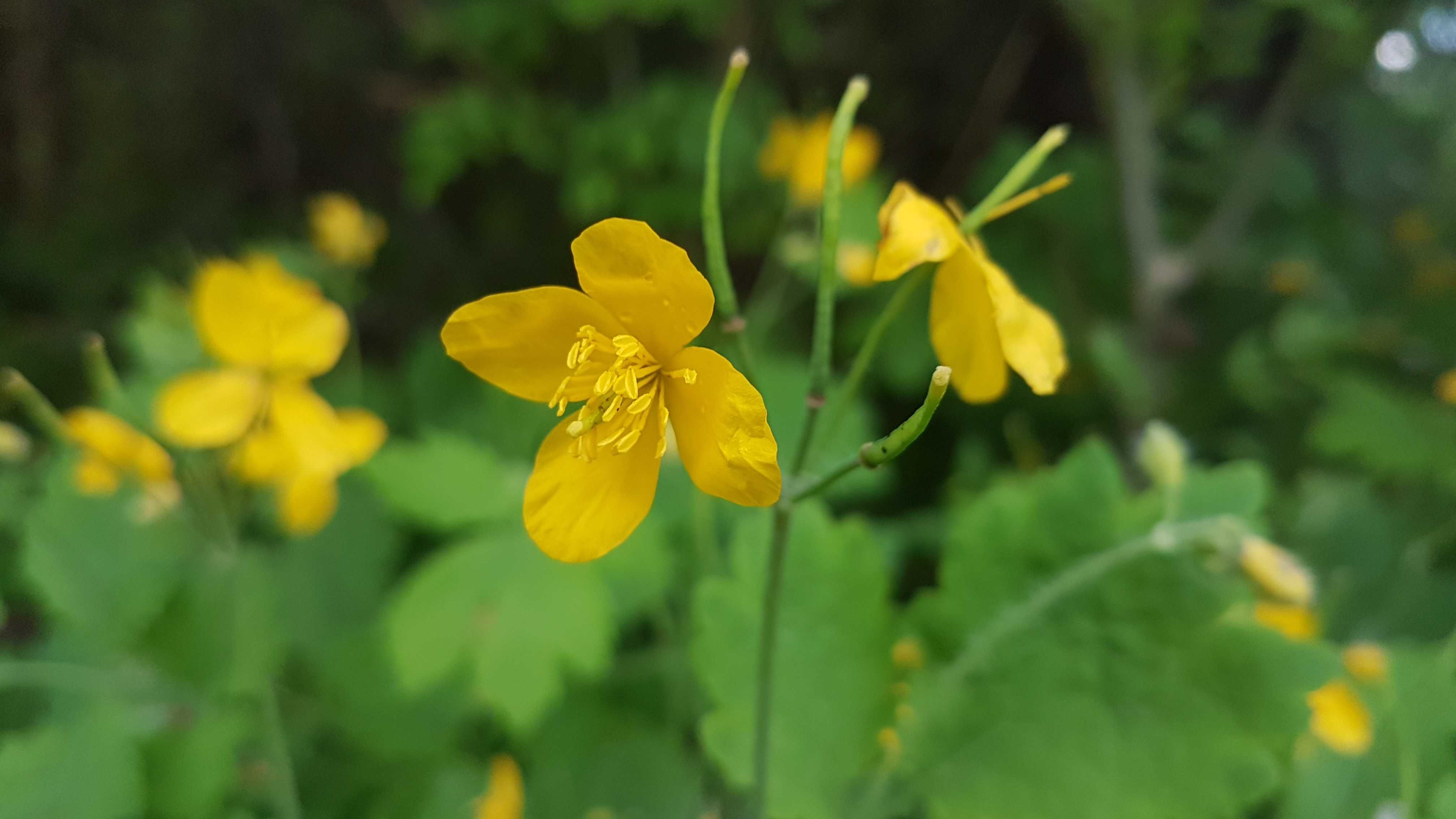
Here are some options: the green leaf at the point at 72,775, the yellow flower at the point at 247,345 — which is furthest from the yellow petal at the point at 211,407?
the green leaf at the point at 72,775

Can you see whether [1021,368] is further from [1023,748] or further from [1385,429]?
[1385,429]

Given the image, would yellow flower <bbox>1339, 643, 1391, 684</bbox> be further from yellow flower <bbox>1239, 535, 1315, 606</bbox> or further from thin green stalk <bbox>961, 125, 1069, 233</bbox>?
thin green stalk <bbox>961, 125, 1069, 233</bbox>

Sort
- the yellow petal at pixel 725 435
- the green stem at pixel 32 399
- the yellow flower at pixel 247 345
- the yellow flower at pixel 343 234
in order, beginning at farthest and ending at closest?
the yellow flower at pixel 343 234, the yellow flower at pixel 247 345, the green stem at pixel 32 399, the yellow petal at pixel 725 435

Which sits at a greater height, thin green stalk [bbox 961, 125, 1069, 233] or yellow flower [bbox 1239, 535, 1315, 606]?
thin green stalk [bbox 961, 125, 1069, 233]

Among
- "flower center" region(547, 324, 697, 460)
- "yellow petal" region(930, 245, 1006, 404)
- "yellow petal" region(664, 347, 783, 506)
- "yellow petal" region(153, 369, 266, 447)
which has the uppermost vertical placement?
"yellow petal" region(930, 245, 1006, 404)

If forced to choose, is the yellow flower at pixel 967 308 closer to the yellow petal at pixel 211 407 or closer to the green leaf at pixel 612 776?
the green leaf at pixel 612 776

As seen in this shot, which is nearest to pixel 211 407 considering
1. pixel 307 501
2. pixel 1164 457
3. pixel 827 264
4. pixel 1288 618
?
pixel 307 501

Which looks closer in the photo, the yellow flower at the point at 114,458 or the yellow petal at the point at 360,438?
the yellow flower at the point at 114,458

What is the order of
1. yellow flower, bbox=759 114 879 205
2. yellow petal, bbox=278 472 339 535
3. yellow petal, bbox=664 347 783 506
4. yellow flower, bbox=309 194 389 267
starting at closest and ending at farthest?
1. yellow petal, bbox=664 347 783 506
2. yellow petal, bbox=278 472 339 535
3. yellow flower, bbox=759 114 879 205
4. yellow flower, bbox=309 194 389 267

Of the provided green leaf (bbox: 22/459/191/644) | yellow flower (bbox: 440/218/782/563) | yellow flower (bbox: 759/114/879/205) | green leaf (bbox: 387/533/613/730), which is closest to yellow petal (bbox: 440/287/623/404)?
yellow flower (bbox: 440/218/782/563)
